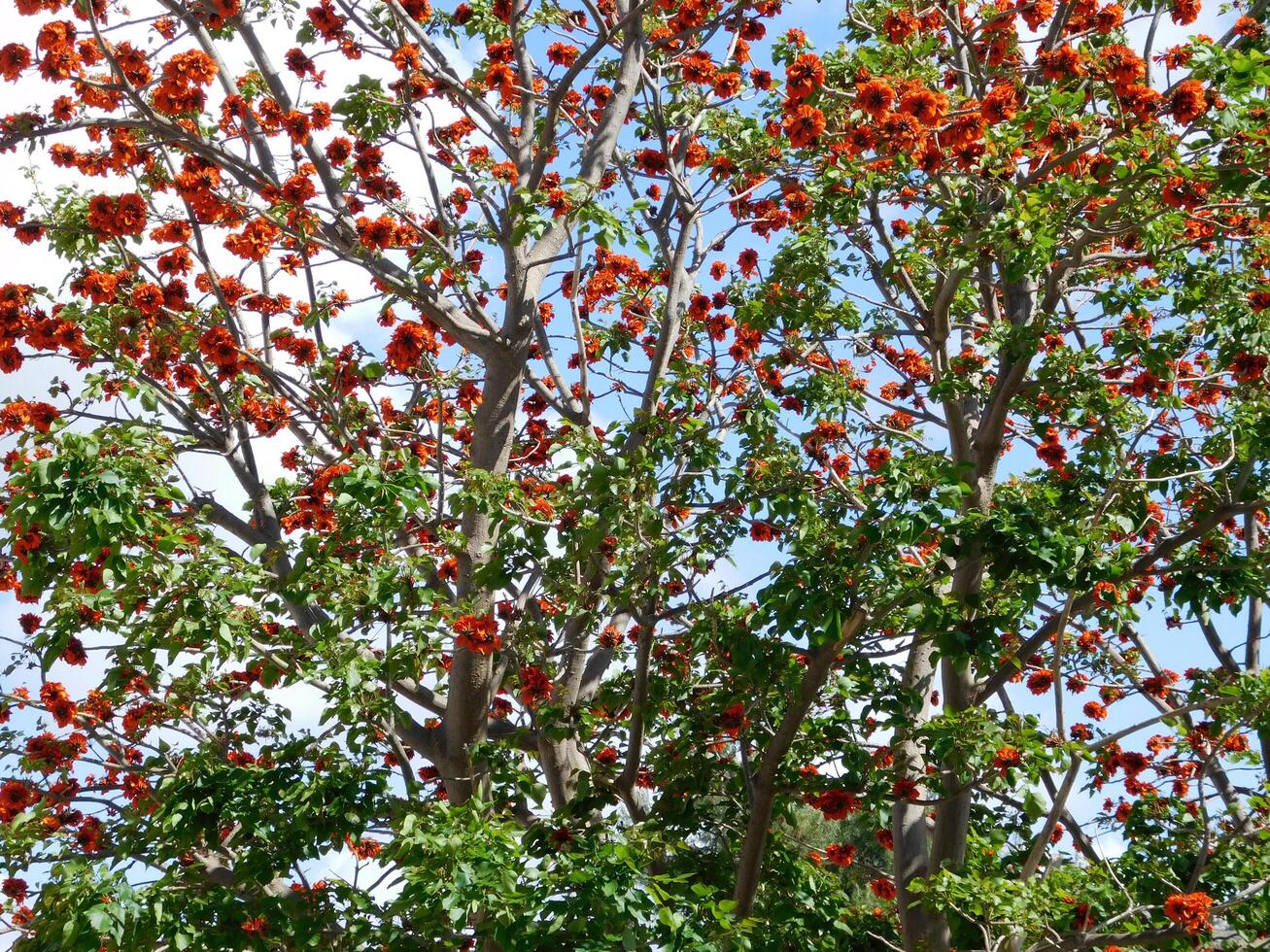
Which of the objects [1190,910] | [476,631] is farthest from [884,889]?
[476,631]

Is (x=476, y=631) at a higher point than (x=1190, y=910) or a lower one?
higher

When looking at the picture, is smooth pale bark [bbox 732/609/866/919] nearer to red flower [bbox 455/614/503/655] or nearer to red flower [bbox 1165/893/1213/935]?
red flower [bbox 455/614/503/655]

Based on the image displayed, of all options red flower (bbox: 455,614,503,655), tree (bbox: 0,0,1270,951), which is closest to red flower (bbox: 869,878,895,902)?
tree (bbox: 0,0,1270,951)

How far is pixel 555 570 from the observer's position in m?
5.30

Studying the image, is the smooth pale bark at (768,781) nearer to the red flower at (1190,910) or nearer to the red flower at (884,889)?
the red flower at (1190,910)

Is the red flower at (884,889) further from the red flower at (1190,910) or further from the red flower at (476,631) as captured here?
the red flower at (476,631)

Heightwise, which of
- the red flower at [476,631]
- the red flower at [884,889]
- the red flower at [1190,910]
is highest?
the red flower at [476,631]

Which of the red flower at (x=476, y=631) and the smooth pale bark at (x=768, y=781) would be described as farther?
the red flower at (x=476, y=631)

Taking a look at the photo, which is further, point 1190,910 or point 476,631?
point 476,631

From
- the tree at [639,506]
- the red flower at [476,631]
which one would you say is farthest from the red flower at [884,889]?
the red flower at [476,631]

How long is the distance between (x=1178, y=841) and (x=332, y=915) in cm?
455

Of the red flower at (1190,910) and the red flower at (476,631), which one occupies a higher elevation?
the red flower at (476,631)

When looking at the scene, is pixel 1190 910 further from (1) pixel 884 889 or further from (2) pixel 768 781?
(1) pixel 884 889

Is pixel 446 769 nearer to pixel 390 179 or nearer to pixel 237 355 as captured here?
pixel 237 355
